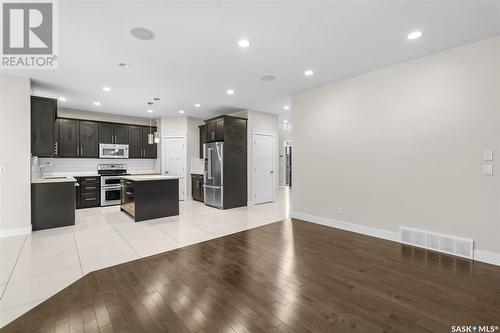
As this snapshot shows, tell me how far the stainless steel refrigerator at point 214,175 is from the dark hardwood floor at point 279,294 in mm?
2971

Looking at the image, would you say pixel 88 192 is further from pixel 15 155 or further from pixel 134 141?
pixel 15 155

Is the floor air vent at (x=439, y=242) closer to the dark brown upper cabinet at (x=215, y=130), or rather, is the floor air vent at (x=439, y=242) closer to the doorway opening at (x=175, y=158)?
the dark brown upper cabinet at (x=215, y=130)

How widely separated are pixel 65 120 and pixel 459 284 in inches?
348

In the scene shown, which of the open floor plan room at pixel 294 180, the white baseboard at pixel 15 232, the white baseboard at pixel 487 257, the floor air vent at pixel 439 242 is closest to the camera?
the open floor plan room at pixel 294 180

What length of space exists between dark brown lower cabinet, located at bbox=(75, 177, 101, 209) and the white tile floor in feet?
1.21

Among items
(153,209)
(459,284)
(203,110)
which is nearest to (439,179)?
(459,284)

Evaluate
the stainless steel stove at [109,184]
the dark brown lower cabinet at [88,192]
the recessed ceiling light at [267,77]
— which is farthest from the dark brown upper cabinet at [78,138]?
the recessed ceiling light at [267,77]

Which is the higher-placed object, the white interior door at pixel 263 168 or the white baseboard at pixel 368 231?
the white interior door at pixel 263 168

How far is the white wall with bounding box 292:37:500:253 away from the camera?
2879mm

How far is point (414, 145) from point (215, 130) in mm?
4755

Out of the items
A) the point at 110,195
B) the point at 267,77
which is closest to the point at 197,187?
the point at 110,195

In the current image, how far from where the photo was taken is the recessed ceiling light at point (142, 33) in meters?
2.58

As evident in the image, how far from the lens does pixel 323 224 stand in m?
4.60

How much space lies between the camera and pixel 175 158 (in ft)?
24.8
